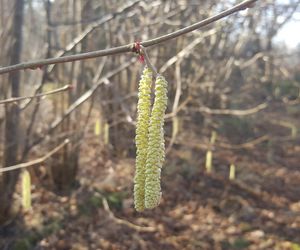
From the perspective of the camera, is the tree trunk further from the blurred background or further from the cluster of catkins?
the cluster of catkins

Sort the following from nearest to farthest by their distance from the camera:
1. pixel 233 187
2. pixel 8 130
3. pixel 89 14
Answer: pixel 8 130
pixel 89 14
pixel 233 187

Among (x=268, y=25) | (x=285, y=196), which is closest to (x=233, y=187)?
(x=285, y=196)

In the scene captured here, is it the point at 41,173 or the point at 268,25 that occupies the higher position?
the point at 268,25

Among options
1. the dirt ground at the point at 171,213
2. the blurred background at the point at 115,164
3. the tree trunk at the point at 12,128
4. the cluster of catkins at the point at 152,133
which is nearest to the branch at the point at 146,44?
the cluster of catkins at the point at 152,133

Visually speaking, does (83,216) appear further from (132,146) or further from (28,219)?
(132,146)

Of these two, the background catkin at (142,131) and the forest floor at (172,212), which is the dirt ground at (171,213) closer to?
the forest floor at (172,212)

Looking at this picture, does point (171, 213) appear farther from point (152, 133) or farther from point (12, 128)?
point (152, 133)

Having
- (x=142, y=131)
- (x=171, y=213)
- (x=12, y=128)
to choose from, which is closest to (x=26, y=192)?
(x=12, y=128)

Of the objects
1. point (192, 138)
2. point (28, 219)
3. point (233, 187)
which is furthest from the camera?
point (192, 138)
